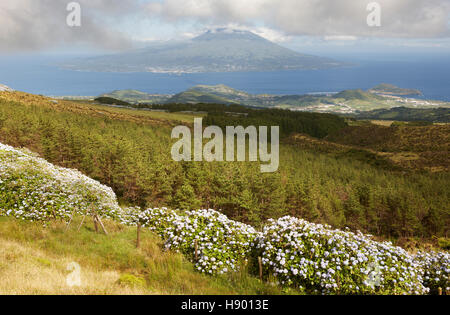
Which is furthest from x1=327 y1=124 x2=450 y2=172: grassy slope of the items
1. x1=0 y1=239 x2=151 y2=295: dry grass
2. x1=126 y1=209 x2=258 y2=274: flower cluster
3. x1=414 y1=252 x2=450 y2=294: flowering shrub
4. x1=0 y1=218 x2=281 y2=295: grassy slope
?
x1=0 y1=239 x2=151 y2=295: dry grass

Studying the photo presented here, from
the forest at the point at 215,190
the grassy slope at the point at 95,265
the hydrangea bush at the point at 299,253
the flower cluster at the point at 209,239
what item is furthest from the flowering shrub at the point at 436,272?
the forest at the point at 215,190

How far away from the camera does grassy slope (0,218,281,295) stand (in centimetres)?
849

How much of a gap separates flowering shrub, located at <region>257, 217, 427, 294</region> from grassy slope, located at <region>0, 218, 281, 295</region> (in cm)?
108

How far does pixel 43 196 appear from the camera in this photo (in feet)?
51.8

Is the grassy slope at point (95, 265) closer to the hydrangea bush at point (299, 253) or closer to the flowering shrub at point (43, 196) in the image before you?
the hydrangea bush at point (299, 253)

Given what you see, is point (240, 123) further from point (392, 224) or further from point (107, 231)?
point (107, 231)

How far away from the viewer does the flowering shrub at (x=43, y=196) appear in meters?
15.0

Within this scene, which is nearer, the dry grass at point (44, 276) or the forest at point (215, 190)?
the dry grass at point (44, 276)

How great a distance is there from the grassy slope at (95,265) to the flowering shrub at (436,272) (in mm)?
6451

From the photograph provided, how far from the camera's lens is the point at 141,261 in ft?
36.9

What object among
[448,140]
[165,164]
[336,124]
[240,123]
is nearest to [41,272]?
[165,164]
